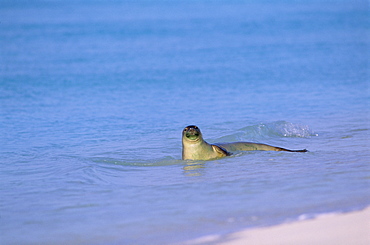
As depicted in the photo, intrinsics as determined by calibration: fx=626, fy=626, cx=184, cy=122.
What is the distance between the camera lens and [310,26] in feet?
127

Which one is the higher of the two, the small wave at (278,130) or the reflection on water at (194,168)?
the small wave at (278,130)

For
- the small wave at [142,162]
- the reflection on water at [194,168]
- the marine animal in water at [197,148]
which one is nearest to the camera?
the reflection on water at [194,168]

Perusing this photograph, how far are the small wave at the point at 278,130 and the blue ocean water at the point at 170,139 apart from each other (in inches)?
1.4

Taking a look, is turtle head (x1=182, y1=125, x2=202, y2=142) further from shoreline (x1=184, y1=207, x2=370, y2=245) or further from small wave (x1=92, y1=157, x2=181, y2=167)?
shoreline (x1=184, y1=207, x2=370, y2=245)

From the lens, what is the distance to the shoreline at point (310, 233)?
170 inches

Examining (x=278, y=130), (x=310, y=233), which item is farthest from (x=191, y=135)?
(x=310, y=233)

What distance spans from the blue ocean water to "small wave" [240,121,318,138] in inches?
1.4

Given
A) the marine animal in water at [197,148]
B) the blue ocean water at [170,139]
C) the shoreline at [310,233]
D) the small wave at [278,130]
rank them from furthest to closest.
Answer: the small wave at [278,130]
the marine animal in water at [197,148]
the blue ocean water at [170,139]
the shoreline at [310,233]

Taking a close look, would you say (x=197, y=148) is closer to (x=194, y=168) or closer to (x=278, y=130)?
(x=194, y=168)

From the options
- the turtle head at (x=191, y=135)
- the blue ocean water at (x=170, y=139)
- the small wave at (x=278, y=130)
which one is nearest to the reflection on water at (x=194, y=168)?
the blue ocean water at (x=170, y=139)

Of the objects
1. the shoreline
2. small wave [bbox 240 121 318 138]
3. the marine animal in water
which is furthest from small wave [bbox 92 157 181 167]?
the shoreline

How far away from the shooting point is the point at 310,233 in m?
4.46

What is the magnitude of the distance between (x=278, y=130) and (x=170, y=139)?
184 centimetres

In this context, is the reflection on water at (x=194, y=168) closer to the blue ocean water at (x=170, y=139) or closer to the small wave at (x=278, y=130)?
the blue ocean water at (x=170, y=139)
